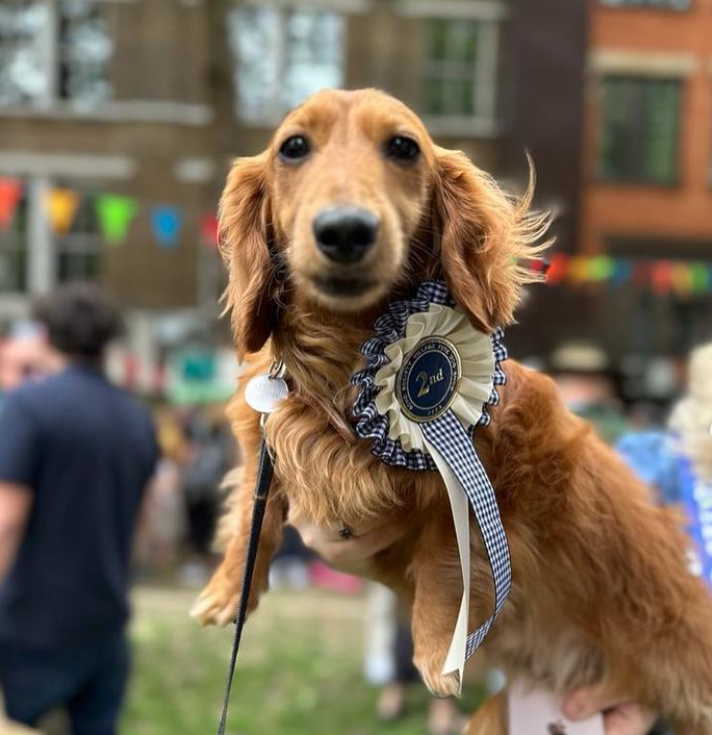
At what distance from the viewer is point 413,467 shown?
4.15 ft

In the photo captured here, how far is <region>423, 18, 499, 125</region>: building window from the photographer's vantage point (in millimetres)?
12164

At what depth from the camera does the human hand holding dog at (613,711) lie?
153 centimetres

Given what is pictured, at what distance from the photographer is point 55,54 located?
11.7m

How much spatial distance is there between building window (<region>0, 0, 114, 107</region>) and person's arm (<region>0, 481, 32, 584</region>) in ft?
34.2

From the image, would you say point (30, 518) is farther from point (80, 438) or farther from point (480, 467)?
point (480, 467)

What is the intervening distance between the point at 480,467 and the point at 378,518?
179mm

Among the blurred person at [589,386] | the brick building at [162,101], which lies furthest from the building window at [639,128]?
the blurred person at [589,386]

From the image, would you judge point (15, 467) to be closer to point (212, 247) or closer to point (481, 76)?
point (212, 247)

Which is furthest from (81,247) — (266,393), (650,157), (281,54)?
(266,393)

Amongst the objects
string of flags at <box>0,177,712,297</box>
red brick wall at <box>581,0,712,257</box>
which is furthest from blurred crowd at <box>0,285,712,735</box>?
red brick wall at <box>581,0,712,257</box>

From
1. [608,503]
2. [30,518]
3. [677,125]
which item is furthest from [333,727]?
[677,125]

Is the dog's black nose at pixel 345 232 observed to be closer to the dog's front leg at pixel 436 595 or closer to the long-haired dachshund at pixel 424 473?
the long-haired dachshund at pixel 424 473

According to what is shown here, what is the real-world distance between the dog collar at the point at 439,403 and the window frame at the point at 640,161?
41.2 feet

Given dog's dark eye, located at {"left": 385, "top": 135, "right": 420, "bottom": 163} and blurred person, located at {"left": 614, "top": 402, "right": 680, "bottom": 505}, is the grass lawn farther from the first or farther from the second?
dog's dark eye, located at {"left": 385, "top": 135, "right": 420, "bottom": 163}
